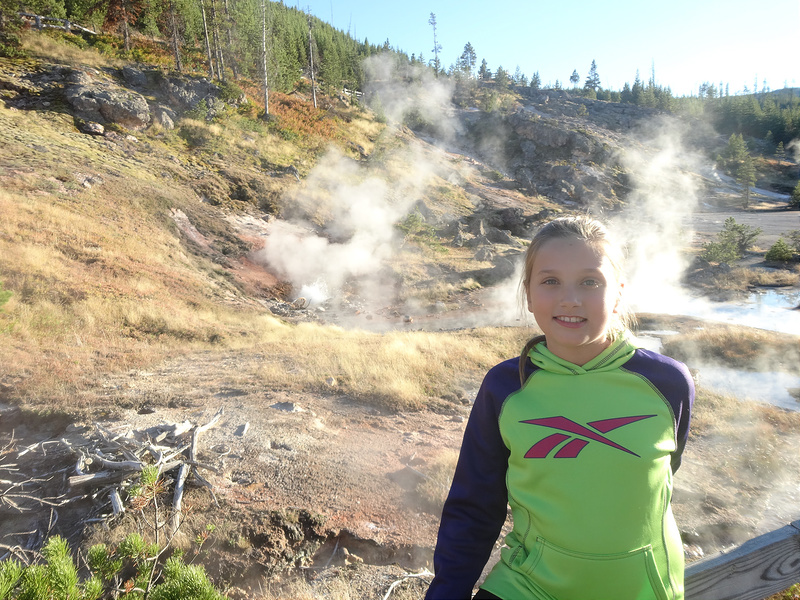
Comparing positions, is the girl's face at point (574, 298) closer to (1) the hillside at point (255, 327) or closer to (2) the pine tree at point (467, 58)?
(1) the hillside at point (255, 327)

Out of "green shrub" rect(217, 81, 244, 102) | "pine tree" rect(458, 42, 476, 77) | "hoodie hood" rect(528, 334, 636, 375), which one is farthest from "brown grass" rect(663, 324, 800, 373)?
"pine tree" rect(458, 42, 476, 77)

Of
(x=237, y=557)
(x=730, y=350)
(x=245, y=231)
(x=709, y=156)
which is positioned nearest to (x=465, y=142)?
(x=709, y=156)

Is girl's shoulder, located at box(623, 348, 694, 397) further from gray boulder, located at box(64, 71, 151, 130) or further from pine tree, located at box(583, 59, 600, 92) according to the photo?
pine tree, located at box(583, 59, 600, 92)

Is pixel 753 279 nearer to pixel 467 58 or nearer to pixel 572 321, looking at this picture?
pixel 572 321

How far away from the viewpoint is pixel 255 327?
12.1 m

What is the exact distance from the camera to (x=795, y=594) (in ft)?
7.57

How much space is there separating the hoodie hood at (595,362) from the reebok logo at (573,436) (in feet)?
0.60

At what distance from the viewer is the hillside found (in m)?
3.92

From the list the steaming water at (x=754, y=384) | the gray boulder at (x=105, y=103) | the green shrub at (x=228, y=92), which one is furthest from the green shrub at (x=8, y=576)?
the green shrub at (x=228, y=92)

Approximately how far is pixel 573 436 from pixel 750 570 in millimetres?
933

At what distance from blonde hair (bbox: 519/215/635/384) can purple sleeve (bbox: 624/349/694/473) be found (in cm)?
14

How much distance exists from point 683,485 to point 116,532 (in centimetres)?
616

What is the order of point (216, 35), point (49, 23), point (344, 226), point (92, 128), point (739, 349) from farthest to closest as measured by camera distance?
point (216, 35) → point (49, 23) → point (344, 226) → point (92, 128) → point (739, 349)

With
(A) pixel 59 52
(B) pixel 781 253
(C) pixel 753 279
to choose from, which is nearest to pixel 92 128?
(A) pixel 59 52
